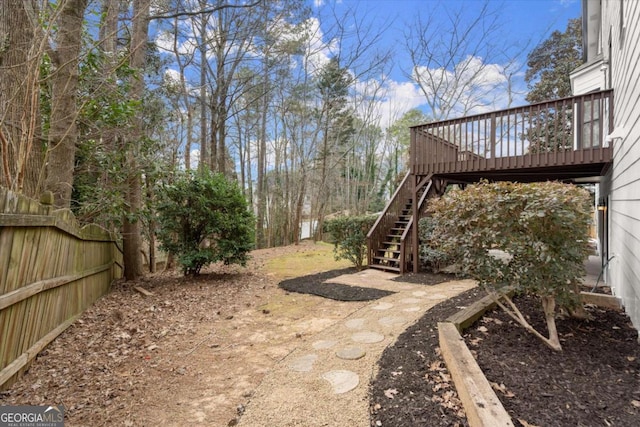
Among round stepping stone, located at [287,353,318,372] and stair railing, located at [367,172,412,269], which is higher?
stair railing, located at [367,172,412,269]

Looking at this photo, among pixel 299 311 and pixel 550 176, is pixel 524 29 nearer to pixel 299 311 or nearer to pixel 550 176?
pixel 550 176

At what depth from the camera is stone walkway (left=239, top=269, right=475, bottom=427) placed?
1.99m

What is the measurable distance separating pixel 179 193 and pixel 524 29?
14.3m

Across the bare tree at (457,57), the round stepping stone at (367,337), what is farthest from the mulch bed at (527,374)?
the bare tree at (457,57)

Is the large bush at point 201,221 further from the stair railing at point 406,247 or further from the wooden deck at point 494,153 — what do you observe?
the stair railing at point 406,247

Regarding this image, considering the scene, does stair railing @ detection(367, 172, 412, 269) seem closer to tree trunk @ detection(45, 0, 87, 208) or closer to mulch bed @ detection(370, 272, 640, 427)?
mulch bed @ detection(370, 272, 640, 427)

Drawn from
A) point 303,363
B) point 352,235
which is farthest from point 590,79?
point 303,363

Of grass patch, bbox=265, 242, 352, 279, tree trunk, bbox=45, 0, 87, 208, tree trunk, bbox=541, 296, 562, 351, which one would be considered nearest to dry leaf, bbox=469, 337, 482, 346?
tree trunk, bbox=541, 296, 562, 351

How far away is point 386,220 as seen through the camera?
739 centimetres

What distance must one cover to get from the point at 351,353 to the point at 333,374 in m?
0.38

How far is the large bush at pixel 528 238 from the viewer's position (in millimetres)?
2637

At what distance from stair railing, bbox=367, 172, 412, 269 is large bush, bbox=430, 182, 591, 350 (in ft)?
13.3

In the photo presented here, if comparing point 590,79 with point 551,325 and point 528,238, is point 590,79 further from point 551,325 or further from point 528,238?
point 551,325

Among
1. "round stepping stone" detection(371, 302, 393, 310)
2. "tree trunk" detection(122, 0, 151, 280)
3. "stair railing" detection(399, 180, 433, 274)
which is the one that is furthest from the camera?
"stair railing" detection(399, 180, 433, 274)
